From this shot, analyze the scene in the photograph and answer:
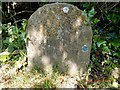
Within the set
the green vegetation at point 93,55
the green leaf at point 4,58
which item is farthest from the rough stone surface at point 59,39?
the green leaf at point 4,58

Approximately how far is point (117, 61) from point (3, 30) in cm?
166

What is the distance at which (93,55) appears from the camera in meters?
3.29

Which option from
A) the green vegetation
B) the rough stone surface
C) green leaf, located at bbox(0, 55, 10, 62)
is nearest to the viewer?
the rough stone surface

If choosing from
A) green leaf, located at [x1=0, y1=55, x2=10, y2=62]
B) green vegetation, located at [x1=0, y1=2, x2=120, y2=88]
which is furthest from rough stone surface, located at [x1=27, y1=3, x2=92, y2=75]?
green leaf, located at [x1=0, y1=55, x2=10, y2=62]

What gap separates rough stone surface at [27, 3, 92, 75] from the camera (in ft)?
9.11

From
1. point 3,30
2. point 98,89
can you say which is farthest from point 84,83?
point 3,30

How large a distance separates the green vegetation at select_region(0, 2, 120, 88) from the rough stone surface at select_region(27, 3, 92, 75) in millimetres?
110

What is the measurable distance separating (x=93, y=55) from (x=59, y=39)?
670 mm

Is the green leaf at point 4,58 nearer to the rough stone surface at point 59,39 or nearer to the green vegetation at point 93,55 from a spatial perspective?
the green vegetation at point 93,55

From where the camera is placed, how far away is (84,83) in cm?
290

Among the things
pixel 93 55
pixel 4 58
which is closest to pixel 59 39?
pixel 93 55

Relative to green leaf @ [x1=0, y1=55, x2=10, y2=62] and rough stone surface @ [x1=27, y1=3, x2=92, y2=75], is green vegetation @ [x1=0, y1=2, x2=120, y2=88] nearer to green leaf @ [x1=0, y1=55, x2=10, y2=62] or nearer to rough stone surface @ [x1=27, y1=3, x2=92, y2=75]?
green leaf @ [x1=0, y1=55, x2=10, y2=62]

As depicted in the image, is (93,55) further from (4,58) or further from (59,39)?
(4,58)

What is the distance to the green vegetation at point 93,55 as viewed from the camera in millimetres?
2902
